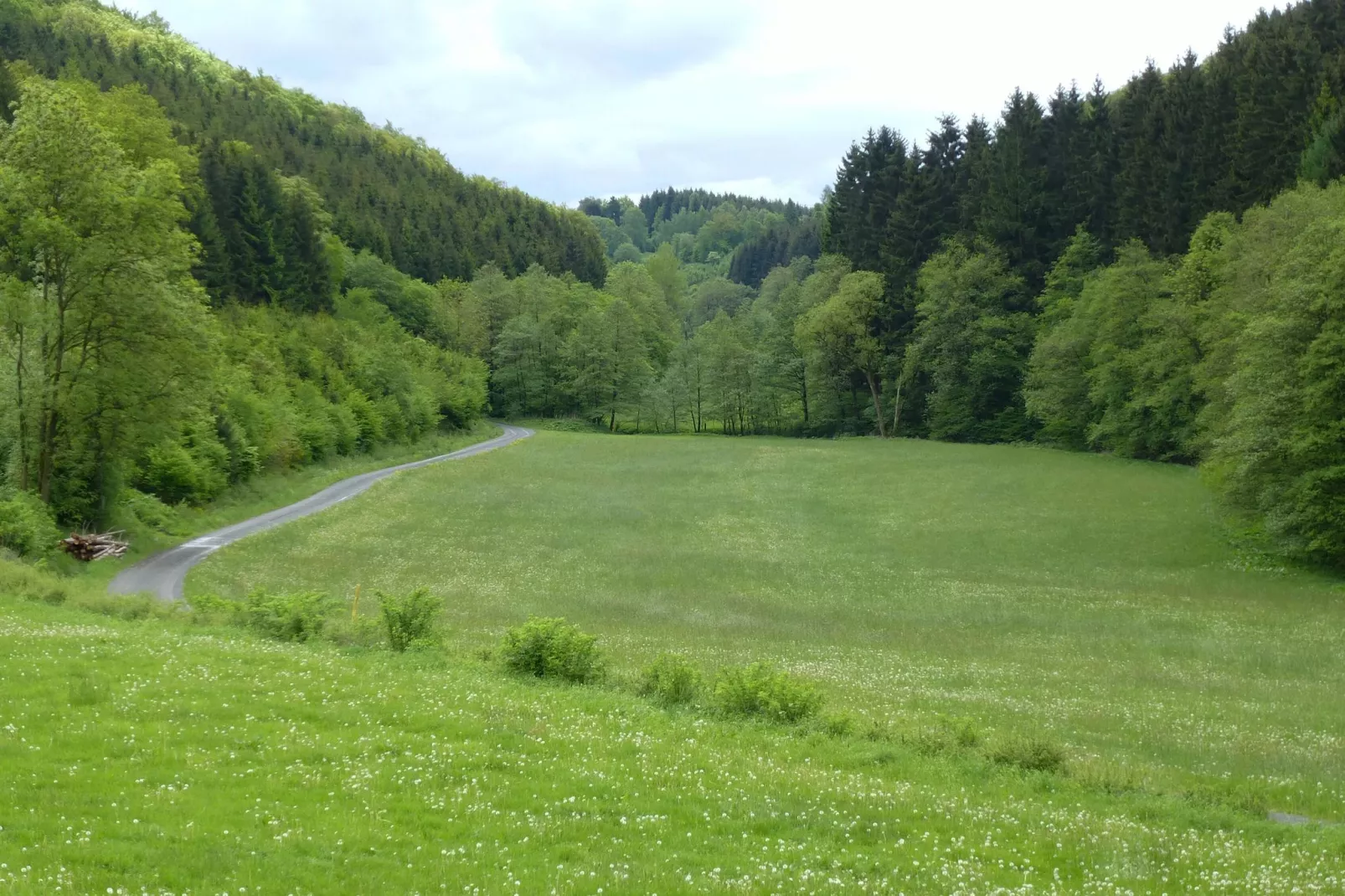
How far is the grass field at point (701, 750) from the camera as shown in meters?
8.94

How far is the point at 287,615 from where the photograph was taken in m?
22.2

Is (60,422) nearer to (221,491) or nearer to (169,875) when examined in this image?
(221,491)

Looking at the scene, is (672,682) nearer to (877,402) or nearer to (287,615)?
(287,615)

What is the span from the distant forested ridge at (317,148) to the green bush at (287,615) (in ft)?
266

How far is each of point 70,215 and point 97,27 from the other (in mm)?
147185

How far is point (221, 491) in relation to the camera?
2034 inches

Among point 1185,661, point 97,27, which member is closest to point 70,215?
point 1185,661

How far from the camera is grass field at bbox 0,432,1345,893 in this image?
352 inches

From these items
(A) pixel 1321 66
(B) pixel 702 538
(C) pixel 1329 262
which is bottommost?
(B) pixel 702 538

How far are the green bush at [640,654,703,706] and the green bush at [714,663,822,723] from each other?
2.17 feet

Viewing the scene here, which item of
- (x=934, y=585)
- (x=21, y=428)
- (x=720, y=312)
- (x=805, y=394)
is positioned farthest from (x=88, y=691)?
(x=720, y=312)

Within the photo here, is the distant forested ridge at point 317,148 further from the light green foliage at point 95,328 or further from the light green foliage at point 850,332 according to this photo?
the light green foliage at point 850,332

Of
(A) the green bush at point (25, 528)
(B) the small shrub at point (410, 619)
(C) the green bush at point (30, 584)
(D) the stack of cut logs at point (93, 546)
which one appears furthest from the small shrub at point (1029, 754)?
(D) the stack of cut logs at point (93, 546)

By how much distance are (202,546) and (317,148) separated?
142056 millimetres
